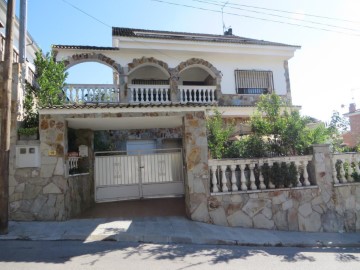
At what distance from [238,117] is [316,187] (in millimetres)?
5608

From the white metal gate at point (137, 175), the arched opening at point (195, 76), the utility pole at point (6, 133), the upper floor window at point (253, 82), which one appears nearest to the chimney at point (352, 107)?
the upper floor window at point (253, 82)

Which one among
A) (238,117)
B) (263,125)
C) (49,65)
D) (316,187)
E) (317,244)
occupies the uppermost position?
(49,65)

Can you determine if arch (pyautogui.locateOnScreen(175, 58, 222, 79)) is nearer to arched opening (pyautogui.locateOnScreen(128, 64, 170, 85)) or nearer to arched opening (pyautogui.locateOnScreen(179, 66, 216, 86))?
arched opening (pyautogui.locateOnScreen(179, 66, 216, 86))

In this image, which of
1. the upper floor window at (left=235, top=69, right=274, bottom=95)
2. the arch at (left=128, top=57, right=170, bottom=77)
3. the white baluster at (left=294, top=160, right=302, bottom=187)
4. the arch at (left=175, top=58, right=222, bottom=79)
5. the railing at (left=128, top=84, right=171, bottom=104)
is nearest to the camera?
the white baluster at (left=294, top=160, right=302, bottom=187)

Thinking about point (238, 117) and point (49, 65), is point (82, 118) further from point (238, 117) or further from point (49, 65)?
point (238, 117)

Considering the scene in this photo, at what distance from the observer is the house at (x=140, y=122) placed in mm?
8023

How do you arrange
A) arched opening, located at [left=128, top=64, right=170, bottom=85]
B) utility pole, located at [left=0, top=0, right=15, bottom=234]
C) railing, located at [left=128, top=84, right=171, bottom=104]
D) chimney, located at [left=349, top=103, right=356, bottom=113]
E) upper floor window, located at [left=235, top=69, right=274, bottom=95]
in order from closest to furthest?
utility pole, located at [left=0, top=0, right=15, bottom=234]
railing, located at [left=128, top=84, right=171, bottom=104]
upper floor window, located at [left=235, top=69, right=274, bottom=95]
arched opening, located at [left=128, top=64, right=170, bottom=85]
chimney, located at [left=349, top=103, right=356, bottom=113]

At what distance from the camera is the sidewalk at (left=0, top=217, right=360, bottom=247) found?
685 cm

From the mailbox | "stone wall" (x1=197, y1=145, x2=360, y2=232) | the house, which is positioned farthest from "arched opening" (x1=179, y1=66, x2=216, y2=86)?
the mailbox

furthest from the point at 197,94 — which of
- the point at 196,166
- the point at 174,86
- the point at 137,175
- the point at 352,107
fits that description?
the point at 352,107

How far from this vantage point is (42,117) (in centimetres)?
808

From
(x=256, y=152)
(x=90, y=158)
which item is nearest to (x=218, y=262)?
(x=256, y=152)

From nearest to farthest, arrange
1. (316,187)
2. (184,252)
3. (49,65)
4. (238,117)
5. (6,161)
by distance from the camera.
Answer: (184,252) < (6,161) < (316,187) < (49,65) < (238,117)

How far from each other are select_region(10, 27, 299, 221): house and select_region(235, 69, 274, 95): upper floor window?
53mm
